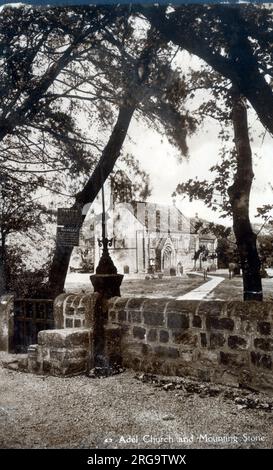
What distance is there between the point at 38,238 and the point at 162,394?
3574mm

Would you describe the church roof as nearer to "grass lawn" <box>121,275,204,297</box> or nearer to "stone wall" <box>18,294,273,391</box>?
"grass lawn" <box>121,275,204,297</box>

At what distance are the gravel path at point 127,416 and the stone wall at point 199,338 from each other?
0.20 meters

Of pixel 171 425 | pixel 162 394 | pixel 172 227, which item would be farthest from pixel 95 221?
pixel 171 425

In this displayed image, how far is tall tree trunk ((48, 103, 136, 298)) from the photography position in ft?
20.0

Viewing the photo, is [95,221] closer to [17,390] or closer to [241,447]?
[17,390]

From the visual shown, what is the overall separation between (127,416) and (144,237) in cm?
255

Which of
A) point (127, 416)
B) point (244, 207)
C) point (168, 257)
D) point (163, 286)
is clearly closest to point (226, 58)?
point (244, 207)

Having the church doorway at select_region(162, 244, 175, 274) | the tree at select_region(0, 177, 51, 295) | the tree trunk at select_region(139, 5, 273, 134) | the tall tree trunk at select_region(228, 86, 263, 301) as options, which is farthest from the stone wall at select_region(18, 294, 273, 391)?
the tree trunk at select_region(139, 5, 273, 134)

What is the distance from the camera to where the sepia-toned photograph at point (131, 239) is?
12.0ft

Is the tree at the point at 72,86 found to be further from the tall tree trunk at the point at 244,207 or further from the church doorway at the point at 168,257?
the church doorway at the point at 168,257

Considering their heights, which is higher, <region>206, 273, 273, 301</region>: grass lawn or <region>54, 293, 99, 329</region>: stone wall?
<region>206, 273, 273, 301</region>: grass lawn


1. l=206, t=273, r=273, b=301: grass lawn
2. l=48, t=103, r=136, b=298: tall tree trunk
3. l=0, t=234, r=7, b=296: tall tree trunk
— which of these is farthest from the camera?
l=0, t=234, r=7, b=296: tall tree trunk

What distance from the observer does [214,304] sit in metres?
4.20

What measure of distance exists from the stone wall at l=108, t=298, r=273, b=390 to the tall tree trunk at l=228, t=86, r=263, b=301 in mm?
988
